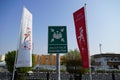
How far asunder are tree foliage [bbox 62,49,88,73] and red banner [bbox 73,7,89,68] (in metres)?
10.8

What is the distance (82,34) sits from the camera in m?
9.45

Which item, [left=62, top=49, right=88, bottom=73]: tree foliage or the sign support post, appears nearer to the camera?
the sign support post

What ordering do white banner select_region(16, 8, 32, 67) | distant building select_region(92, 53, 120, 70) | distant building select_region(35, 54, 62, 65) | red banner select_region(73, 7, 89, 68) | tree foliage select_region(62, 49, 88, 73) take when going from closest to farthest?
white banner select_region(16, 8, 32, 67) → red banner select_region(73, 7, 89, 68) → tree foliage select_region(62, 49, 88, 73) → distant building select_region(92, 53, 120, 70) → distant building select_region(35, 54, 62, 65)

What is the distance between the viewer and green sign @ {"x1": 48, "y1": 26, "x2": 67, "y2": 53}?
8234mm

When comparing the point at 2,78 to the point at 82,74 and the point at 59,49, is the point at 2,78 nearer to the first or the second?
the point at 82,74

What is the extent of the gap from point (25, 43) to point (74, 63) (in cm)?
1279

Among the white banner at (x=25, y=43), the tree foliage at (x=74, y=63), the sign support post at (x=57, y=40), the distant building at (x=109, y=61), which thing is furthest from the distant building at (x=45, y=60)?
the sign support post at (x=57, y=40)

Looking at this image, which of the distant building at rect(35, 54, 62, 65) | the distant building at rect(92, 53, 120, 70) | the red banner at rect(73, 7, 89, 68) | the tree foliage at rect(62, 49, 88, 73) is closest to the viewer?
the red banner at rect(73, 7, 89, 68)

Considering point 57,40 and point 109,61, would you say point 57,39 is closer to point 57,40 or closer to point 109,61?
point 57,40

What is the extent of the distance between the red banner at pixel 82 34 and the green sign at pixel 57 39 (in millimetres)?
1402

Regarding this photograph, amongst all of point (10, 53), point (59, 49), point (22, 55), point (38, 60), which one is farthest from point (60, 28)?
point (38, 60)

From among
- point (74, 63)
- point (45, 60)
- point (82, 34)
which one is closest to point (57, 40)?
point (82, 34)

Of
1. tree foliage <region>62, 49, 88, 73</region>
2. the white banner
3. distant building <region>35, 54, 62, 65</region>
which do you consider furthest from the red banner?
distant building <region>35, 54, 62, 65</region>

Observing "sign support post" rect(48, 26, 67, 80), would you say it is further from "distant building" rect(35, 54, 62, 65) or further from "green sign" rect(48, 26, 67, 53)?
"distant building" rect(35, 54, 62, 65)
